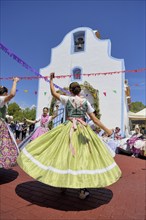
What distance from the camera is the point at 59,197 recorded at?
2.95 m

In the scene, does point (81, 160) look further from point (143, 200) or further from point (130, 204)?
point (143, 200)

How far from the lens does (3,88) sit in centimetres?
345

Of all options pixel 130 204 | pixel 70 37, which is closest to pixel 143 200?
pixel 130 204

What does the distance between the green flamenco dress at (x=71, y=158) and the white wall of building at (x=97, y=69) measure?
10.6 metres

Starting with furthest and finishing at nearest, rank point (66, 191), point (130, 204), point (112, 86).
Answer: point (112, 86) < point (66, 191) < point (130, 204)

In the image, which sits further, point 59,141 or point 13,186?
point 13,186

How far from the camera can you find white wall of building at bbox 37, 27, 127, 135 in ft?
43.4

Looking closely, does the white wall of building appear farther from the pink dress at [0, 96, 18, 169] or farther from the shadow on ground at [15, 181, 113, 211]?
the pink dress at [0, 96, 18, 169]

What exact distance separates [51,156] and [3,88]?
1.56 meters

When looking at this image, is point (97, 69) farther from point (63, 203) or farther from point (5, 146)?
point (63, 203)

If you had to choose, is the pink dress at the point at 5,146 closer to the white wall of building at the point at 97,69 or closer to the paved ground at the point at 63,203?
the paved ground at the point at 63,203

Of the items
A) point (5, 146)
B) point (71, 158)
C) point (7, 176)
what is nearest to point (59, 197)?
point (71, 158)

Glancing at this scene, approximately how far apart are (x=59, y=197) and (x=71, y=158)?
801 millimetres

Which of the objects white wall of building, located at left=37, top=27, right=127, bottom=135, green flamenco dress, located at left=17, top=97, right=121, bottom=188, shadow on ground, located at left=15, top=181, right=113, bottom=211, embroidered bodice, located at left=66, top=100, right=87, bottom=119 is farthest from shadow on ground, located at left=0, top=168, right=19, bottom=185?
white wall of building, located at left=37, top=27, right=127, bottom=135
